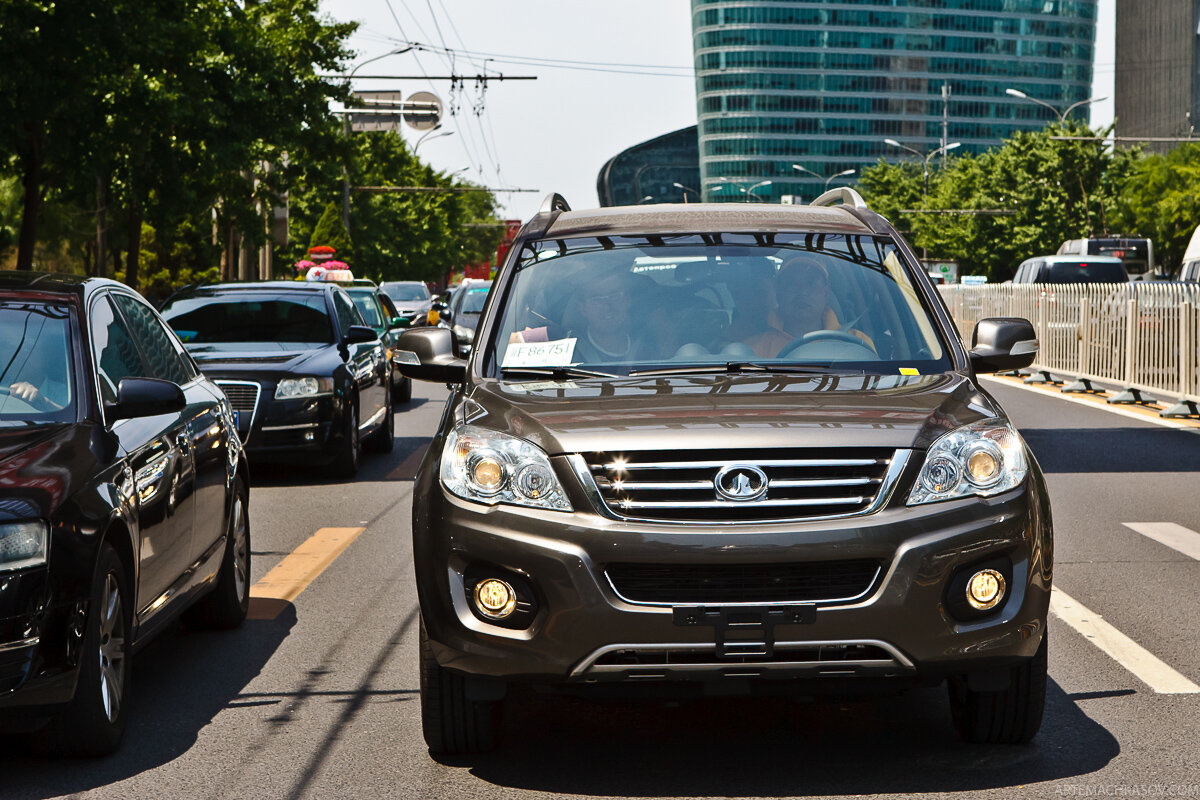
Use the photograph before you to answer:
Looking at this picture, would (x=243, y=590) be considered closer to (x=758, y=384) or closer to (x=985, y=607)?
(x=758, y=384)

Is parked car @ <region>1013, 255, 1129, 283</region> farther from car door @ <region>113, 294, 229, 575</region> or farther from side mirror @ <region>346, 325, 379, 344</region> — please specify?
car door @ <region>113, 294, 229, 575</region>

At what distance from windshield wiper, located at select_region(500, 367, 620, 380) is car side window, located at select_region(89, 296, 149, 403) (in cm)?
139

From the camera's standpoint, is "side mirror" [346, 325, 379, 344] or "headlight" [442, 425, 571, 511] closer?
"headlight" [442, 425, 571, 511]

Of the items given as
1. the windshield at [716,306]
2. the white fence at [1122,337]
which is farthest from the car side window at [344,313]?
the white fence at [1122,337]

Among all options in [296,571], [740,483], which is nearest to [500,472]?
[740,483]

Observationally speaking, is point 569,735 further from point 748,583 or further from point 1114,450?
point 1114,450

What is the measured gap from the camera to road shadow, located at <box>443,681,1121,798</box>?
4668mm

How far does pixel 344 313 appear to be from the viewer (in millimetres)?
14430

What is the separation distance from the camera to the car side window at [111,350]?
5.71m

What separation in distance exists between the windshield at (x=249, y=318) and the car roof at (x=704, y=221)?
7405mm

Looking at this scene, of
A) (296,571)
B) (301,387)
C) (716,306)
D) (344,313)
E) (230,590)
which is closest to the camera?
(716,306)

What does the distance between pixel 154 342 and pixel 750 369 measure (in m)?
2.61

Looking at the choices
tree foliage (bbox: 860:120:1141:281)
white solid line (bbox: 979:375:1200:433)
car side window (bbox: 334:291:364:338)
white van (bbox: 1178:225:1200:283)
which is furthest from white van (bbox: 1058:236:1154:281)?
car side window (bbox: 334:291:364:338)

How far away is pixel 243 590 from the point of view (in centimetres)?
730
